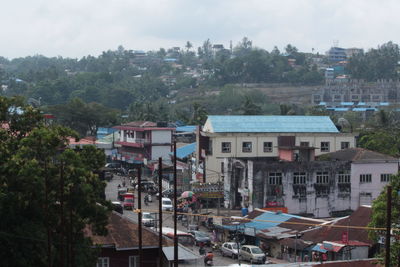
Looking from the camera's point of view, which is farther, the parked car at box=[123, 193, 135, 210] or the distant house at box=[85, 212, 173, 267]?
the parked car at box=[123, 193, 135, 210]

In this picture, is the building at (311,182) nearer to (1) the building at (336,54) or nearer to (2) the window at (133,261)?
(2) the window at (133,261)

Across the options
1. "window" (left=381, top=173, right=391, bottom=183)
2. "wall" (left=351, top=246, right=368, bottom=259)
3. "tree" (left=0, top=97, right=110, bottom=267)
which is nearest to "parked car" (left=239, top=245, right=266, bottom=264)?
"wall" (left=351, top=246, right=368, bottom=259)

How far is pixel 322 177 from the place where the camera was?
39531mm

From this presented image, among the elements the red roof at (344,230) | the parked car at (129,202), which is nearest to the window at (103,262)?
the red roof at (344,230)

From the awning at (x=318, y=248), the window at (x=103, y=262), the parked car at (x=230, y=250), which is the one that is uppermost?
the window at (x=103, y=262)

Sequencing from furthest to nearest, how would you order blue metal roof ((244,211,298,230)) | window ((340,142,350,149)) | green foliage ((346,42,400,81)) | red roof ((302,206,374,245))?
green foliage ((346,42,400,81)), window ((340,142,350,149)), blue metal roof ((244,211,298,230)), red roof ((302,206,374,245))

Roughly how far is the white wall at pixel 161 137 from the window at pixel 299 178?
2279 centimetres

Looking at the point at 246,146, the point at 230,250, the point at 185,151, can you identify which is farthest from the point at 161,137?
the point at 230,250

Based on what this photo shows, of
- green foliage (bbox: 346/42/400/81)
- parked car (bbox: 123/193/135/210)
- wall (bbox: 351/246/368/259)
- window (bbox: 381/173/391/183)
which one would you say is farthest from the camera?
green foliage (bbox: 346/42/400/81)

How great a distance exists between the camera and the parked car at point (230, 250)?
30.1 metres

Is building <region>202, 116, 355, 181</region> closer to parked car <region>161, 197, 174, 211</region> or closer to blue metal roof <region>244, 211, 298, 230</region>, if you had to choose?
parked car <region>161, 197, 174, 211</region>

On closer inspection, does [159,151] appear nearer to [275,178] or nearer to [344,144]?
[344,144]

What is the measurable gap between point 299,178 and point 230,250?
10.0 m

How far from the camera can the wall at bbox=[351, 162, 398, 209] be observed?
132 ft
